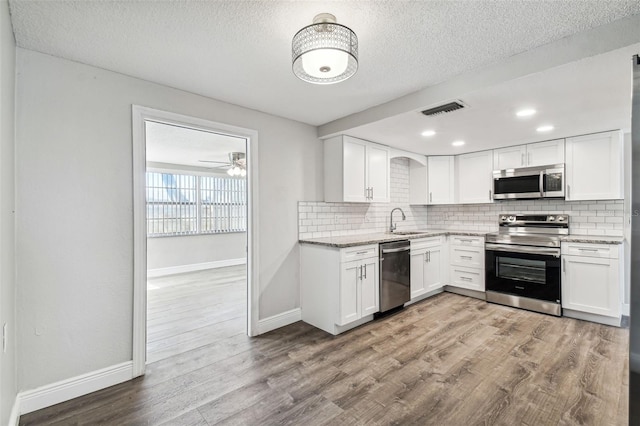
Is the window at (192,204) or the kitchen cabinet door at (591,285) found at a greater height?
the window at (192,204)

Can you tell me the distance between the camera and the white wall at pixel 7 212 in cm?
156

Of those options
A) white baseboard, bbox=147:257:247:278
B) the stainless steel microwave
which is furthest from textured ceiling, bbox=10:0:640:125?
white baseboard, bbox=147:257:247:278

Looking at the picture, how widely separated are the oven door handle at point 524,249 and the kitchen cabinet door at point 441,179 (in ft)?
3.48

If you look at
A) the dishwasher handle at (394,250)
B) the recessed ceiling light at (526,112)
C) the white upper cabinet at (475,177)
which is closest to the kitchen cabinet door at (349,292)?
the dishwasher handle at (394,250)

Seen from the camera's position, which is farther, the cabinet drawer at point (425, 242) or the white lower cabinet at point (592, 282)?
the cabinet drawer at point (425, 242)

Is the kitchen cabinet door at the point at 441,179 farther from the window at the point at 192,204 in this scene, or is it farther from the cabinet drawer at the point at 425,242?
the window at the point at 192,204

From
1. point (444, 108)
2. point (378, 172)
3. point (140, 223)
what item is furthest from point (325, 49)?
point (378, 172)

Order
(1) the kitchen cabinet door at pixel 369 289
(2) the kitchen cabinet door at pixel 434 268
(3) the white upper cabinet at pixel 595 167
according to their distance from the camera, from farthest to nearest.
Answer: (2) the kitchen cabinet door at pixel 434 268
(3) the white upper cabinet at pixel 595 167
(1) the kitchen cabinet door at pixel 369 289

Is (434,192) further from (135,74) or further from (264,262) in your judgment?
(135,74)

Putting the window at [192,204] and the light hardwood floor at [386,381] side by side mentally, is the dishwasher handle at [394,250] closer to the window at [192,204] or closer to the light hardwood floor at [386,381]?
the light hardwood floor at [386,381]

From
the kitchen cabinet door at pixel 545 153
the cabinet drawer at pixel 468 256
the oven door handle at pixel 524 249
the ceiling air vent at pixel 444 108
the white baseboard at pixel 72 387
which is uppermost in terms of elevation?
the ceiling air vent at pixel 444 108

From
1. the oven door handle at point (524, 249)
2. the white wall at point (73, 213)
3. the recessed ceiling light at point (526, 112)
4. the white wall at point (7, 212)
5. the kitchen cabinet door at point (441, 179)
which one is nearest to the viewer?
the white wall at point (7, 212)

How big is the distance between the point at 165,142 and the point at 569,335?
18.8 feet

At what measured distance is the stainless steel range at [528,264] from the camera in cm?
361
